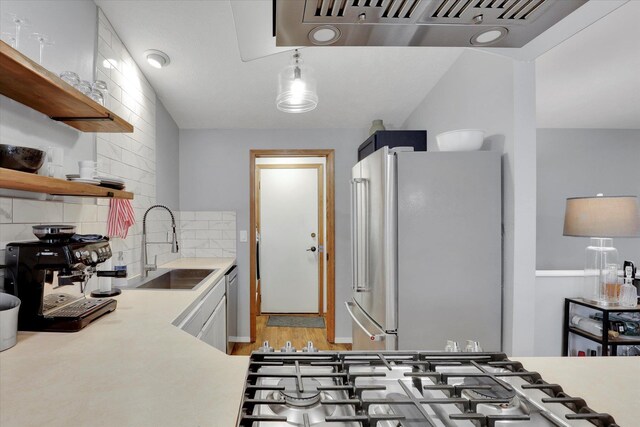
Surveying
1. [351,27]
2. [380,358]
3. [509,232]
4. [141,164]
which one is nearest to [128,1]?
[141,164]

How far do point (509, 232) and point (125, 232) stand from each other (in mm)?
2393

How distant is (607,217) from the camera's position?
226cm

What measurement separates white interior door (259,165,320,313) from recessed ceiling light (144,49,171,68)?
2288mm

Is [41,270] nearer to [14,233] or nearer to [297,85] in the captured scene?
[14,233]

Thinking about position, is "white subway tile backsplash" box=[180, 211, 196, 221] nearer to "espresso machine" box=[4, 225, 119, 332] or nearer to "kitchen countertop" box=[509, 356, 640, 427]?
"espresso machine" box=[4, 225, 119, 332]

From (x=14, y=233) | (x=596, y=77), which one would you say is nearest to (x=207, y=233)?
(x=14, y=233)

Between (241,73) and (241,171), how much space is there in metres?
1.16

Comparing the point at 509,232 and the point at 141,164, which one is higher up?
the point at 141,164

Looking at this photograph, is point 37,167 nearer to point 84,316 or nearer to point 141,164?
point 84,316

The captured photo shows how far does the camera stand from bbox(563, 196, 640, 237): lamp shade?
2.20 metres

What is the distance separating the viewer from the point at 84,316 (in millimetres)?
1327

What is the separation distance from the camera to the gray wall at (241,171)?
371cm

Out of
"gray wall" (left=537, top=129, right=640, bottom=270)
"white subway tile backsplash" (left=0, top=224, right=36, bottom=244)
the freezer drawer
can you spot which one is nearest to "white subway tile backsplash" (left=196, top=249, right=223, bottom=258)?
the freezer drawer

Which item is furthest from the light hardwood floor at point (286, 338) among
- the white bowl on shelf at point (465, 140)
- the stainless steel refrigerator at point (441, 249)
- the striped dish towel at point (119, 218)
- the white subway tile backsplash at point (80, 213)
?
the white bowl on shelf at point (465, 140)
